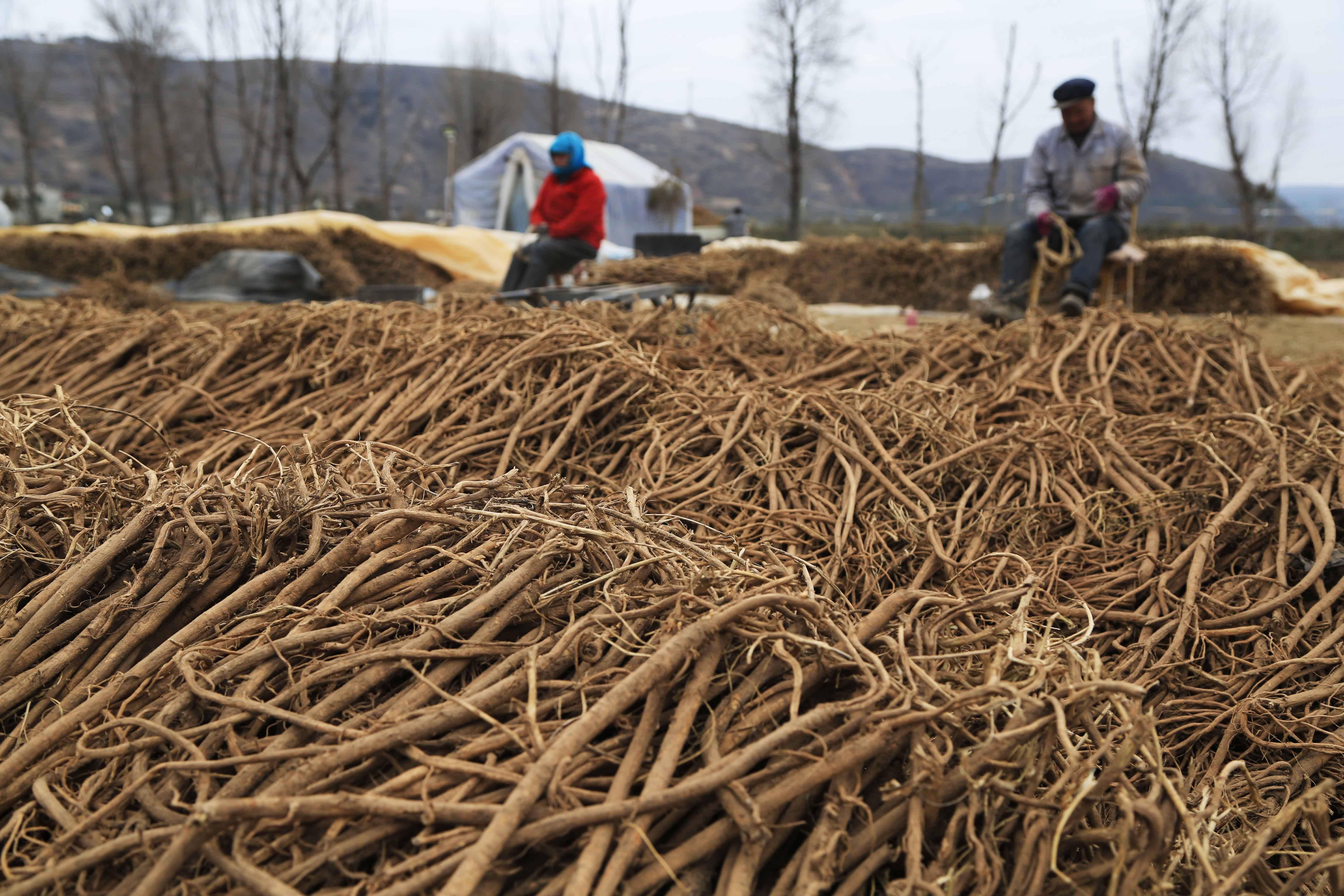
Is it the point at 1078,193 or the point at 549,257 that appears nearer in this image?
the point at 1078,193

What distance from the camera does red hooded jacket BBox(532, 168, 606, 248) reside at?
6.70m

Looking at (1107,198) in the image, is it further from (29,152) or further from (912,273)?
(29,152)

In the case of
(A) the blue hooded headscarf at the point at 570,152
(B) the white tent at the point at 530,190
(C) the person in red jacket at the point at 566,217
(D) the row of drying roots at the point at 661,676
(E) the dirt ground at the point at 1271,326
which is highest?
(B) the white tent at the point at 530,190

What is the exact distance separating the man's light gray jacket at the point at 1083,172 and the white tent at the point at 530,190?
14.3 metres

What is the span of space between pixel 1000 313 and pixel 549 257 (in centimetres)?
345

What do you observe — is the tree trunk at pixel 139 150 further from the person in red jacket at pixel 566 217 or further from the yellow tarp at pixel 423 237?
the person in red jacket at pixel 566 217

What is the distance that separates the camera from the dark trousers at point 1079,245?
5.29m

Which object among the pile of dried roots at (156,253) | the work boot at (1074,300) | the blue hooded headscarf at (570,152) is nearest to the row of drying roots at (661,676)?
the work boot at (1074,300)

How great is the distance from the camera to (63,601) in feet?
4.62

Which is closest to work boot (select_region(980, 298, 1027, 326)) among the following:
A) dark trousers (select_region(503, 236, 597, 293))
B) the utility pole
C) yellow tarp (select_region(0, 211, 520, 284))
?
dark trousers (select_region(503, 236, 597, 293))

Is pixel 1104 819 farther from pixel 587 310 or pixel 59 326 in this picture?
pixel 59 326

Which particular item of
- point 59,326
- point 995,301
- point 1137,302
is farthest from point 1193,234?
point 59,326

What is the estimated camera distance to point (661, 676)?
114 cm

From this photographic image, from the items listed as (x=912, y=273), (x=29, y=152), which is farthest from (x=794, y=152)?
(x=29, y=152)
